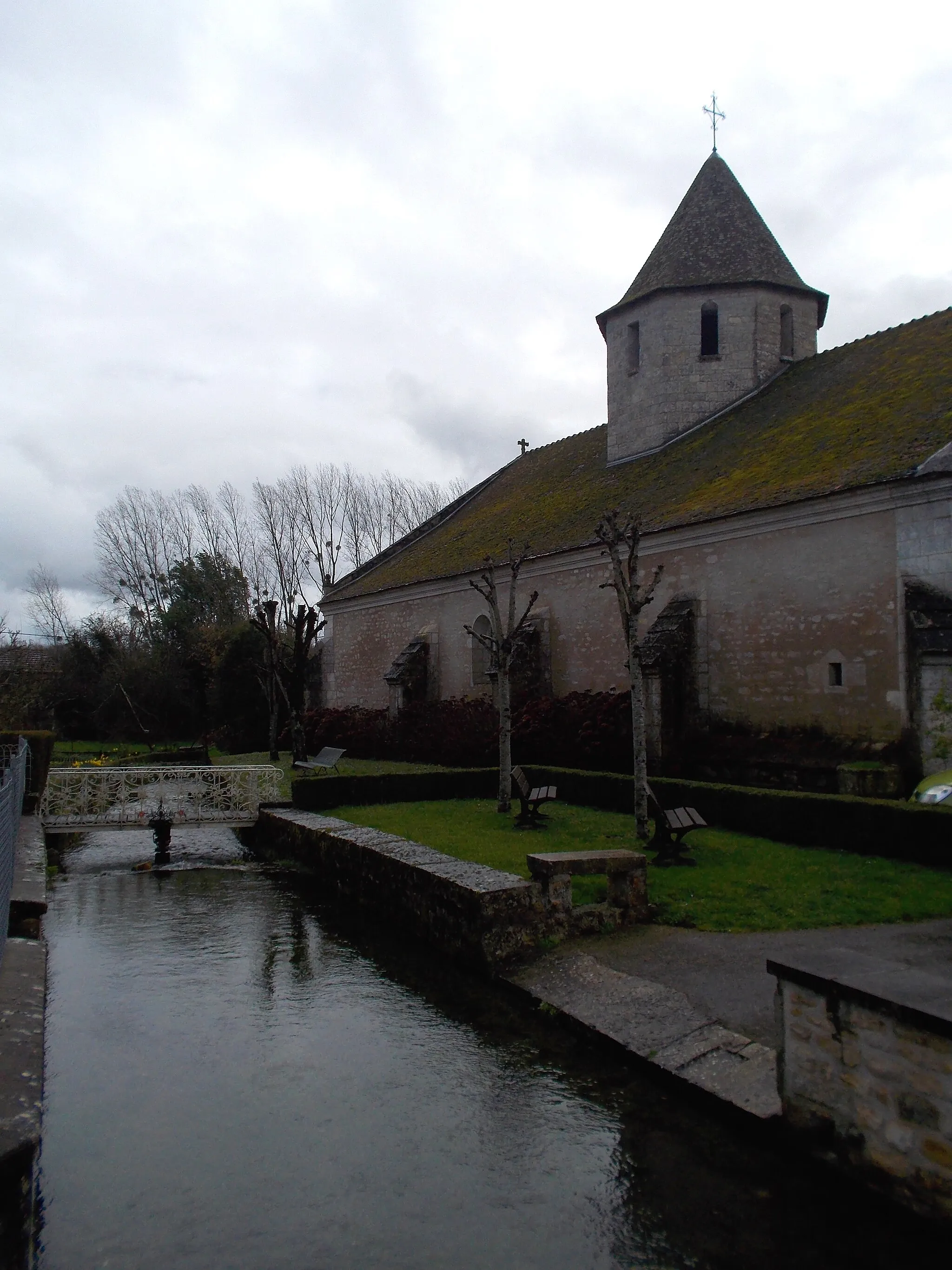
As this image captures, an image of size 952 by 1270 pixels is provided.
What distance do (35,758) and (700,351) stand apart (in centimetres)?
1717

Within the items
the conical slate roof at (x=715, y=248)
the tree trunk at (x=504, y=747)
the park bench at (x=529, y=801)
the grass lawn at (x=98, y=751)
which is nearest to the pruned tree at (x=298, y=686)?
the grass lawn at (x=98, y=751)

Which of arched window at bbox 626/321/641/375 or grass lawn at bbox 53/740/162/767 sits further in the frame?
grass lawn at bbox 53/740/162/767

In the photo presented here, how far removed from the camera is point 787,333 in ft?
72.6

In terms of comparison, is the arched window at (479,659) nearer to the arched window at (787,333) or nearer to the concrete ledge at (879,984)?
the arched window at (787,333)

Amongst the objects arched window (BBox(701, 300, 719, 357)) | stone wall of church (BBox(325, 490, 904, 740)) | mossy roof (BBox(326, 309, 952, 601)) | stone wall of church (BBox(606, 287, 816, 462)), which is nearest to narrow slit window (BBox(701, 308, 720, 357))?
arched window (BBox(701, 300, 719, 357))

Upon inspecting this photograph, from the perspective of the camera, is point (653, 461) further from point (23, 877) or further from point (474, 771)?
point (23, 877)

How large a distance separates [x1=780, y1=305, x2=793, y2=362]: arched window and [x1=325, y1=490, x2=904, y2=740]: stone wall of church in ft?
25.6

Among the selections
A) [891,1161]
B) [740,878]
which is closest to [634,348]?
[740,878]

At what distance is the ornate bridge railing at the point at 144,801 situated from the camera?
534 inches

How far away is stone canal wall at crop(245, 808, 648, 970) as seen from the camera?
7.33 metres

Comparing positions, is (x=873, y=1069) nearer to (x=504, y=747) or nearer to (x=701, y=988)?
(x=701, y=988)

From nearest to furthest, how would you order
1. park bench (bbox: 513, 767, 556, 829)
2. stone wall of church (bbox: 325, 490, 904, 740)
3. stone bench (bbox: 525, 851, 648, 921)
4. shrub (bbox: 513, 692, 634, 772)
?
1. stone bench (bbox: 525, 851, 648, 921)
2. park bench (bbox: 513, 767, 556, 829)
3. stone wall of church (bbox: 325, 490, 904, 740)
4. shrub (bbox: 513, 692, 634, 772)

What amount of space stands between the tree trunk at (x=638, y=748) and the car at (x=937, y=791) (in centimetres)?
293

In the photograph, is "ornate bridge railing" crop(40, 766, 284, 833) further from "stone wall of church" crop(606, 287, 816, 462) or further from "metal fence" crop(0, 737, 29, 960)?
"stone wall of church" crop(606, 287, 816, 462)
